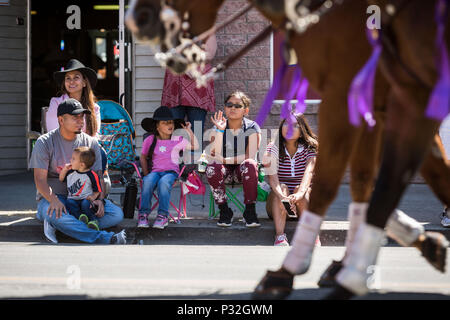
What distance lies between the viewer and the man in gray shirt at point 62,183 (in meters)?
7.02

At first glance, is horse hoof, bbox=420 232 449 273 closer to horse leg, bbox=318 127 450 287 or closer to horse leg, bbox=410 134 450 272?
horse leg, bbox=410 134 450 272

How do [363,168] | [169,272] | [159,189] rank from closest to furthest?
[363,168] → [169,272] → [159,189]

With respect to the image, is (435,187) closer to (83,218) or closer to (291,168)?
(291,168)

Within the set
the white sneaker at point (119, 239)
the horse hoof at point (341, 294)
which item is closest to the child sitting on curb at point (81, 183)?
the white sneaker at point (119, 239)

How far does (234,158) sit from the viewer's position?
25.4 ft

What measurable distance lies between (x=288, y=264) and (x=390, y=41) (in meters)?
1.32

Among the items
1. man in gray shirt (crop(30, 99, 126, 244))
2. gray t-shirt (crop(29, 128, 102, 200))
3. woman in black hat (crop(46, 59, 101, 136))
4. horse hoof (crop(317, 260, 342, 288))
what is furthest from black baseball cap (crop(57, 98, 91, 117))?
horse hoof (crop(317, 260, 342, 288))

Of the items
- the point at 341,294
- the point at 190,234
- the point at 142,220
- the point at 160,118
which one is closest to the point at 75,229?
the point at 142,220

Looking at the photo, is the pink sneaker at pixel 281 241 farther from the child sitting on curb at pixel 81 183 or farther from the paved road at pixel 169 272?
the child sitting on curb at pixel 81 183

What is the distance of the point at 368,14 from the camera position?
4.06m

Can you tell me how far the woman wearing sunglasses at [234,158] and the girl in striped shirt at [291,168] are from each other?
0.70 ft

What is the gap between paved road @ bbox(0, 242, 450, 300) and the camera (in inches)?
167

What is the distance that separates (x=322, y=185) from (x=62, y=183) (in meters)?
4.13
